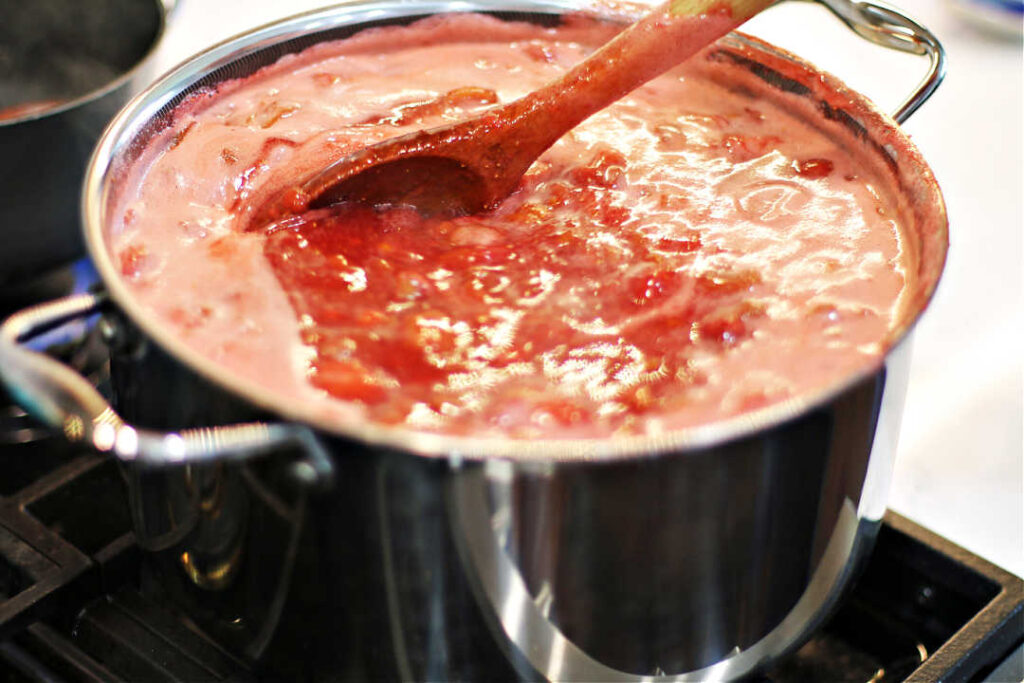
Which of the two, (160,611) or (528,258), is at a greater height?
(528,258)

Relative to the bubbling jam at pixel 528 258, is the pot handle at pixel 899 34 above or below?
above

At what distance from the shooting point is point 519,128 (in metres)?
0.83

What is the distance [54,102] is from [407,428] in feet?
3.38

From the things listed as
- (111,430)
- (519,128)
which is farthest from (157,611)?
(519,128)

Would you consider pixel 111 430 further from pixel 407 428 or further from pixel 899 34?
pixel 899 34

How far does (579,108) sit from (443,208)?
0.43 feet

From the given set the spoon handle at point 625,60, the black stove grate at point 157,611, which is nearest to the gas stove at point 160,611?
the black stove grate at point 157,611

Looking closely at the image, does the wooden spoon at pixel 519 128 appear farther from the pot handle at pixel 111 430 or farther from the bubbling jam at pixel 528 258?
the pot handle at pixel 111 430

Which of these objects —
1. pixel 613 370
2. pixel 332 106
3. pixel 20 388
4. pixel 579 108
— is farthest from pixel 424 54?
pixel 20 388

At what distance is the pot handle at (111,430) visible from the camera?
526 mm

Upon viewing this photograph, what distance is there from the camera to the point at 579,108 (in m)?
0.85

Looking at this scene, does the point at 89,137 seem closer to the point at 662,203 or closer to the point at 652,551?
the point at 662,203

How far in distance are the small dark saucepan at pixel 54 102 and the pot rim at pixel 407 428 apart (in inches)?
7.3

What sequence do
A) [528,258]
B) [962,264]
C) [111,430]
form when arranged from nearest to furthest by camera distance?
[111,430], [528,258], [962,264]
